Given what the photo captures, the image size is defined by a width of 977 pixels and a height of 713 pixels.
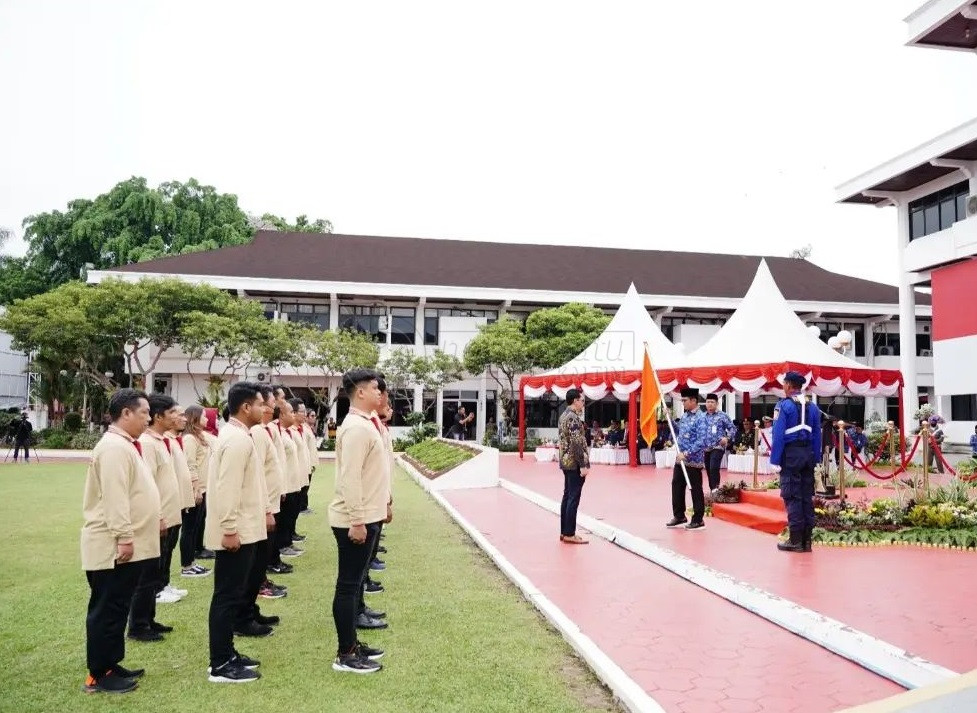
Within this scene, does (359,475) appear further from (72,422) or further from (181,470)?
(72,422)

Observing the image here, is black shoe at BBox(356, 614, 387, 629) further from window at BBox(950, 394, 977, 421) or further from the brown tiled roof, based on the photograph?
the brown tiled roof

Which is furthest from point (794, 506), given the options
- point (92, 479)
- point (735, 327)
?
point (735, 327)

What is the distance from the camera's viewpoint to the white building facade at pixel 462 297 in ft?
103

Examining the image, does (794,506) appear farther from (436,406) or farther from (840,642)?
(436,406)

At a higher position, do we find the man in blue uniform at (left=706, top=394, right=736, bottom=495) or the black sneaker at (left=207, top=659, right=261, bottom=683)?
the man in blue uniform at (left=706, top=394, right=736, bottom=495)

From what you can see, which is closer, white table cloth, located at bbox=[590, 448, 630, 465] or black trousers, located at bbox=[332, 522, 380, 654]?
black trousers, located at bbox=[332, 522, 380, 654]

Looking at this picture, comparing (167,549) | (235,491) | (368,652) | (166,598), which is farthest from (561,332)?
(235,491)

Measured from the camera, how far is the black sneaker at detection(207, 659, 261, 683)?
4.29 meters

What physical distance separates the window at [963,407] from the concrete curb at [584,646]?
845 inches

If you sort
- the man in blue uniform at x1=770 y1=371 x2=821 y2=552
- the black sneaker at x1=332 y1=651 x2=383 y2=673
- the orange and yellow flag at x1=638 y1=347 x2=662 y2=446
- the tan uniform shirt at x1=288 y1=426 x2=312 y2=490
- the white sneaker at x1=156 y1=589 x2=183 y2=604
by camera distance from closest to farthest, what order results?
the black sneaker at x1=332 y1=651 x2=383 y2=673
the white sneaker at x1=156 y1=589 x2=183 y2=604
the man in blue uniform at x1=770 y1=371 x2=821 y2=552
the tan uniform shirt at x1=288 y1=426 x2=312 y2=490
the orange and yellow flag at x1=638 y1=347 x2=662 y2=446

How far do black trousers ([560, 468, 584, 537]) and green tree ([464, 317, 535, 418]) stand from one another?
19.5 m

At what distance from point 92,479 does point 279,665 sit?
1525 mm

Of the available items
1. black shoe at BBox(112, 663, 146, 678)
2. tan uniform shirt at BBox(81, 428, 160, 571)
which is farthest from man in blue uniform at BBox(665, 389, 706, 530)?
→ black shoe at BBox(112, 663, 146, 678)

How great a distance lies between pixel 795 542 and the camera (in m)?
8.05
